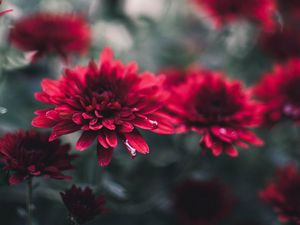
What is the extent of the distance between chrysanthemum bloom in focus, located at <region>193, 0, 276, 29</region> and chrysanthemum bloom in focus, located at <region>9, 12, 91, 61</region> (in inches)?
14.6

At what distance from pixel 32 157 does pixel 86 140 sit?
9cm

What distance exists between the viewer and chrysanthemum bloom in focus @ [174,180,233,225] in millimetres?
1004

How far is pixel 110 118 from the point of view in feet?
2.24

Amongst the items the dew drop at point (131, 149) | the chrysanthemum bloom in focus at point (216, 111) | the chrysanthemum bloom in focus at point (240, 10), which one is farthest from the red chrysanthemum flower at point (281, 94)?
the dew drop at point (131, 149)

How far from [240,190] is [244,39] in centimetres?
54

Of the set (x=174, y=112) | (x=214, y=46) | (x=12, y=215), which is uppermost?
(x=174, y=112)

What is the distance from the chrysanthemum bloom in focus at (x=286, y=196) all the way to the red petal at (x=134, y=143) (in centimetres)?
31

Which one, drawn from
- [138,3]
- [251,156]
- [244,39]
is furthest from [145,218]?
[138,3]

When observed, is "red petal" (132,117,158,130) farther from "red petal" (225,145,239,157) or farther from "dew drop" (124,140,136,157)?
"red petal" (225,145,239,157)

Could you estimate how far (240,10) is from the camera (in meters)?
1.20

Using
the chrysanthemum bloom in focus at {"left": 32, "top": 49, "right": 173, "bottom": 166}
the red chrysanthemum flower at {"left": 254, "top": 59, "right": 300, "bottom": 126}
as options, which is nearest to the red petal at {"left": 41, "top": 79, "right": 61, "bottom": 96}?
the chrysanthemum bloom in focus at {"left": 32, "top": 49, "right": 173, "bottom": 166}

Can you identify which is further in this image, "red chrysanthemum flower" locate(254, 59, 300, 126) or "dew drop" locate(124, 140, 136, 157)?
"red chrysanthemum flower" locate(254, 59, 300, 126)

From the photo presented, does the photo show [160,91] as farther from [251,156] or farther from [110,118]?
[251,156]

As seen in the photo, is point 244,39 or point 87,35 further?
point 244,39
